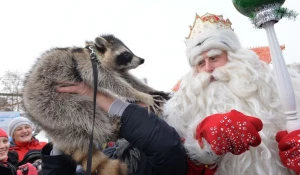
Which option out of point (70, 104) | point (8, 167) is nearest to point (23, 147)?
point (8, 167)

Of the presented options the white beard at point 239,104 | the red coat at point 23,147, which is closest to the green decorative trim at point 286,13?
the white beard at point 239,104

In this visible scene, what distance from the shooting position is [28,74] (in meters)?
1.67

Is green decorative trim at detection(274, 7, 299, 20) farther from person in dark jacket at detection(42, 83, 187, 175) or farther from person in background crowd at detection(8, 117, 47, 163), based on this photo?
person in background crowd at detection(8, 117, 47, 163)

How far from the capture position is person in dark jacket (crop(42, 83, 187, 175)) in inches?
49.9

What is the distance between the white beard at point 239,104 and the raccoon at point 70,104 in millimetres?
221

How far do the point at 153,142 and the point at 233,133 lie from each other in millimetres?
377

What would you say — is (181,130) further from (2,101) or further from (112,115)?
(2,101)

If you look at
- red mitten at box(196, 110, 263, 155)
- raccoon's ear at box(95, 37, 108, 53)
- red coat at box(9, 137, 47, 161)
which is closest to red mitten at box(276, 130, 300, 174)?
red mitten at box(196, 110, 263, 155)

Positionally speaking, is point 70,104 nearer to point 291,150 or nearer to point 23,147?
point 291,150

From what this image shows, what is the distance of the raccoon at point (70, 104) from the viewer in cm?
146

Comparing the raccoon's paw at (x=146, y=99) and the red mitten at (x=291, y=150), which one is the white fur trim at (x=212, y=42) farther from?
the red mitten at (x=291, y=150)

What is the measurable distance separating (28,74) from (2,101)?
20.9 meters

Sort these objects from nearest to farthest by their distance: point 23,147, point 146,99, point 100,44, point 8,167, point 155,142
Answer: point 155,142
point 146,99
point 100,44
point 8,167
point 23,147

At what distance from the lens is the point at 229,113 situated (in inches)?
46.8
